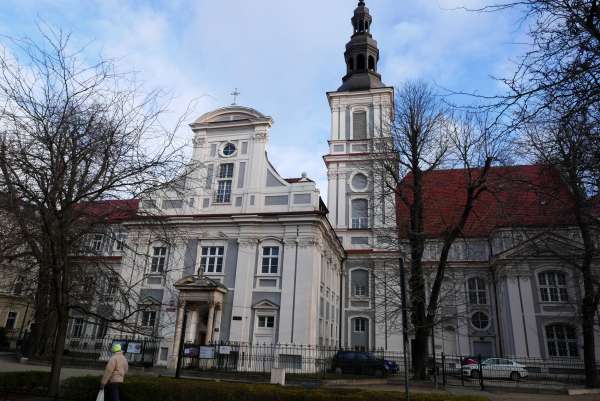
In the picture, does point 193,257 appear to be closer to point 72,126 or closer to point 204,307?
point 204,307

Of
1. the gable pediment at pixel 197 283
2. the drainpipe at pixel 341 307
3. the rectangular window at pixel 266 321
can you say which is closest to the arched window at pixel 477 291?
the drainpipe at pixel 341 307

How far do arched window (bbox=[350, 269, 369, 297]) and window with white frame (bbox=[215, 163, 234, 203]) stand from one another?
11.8m

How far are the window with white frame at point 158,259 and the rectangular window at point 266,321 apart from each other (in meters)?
7.13

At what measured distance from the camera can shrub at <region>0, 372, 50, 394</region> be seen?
1143 centimetres

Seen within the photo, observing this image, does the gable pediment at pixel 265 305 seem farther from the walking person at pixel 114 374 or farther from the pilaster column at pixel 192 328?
the walking person at pixel 114 374

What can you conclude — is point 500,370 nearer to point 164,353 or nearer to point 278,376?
point 278,376

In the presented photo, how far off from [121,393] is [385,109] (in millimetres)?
29082

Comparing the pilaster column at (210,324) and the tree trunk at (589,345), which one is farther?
the pilaster column at (210,324)

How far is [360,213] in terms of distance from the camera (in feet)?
109

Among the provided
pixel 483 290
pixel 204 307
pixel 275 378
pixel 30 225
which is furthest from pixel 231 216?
pixel 483 290

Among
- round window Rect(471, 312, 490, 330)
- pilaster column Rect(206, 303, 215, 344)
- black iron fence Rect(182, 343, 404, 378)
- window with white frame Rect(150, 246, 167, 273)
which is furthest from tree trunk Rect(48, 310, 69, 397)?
round window Rect(471, 312, 490, 330)

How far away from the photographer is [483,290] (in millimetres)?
31844

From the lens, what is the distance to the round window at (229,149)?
27.9 meters

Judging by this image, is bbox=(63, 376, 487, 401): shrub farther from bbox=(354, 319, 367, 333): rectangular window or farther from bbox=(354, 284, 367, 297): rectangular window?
bbox=(354, 284, 367, 297): rectangular window
